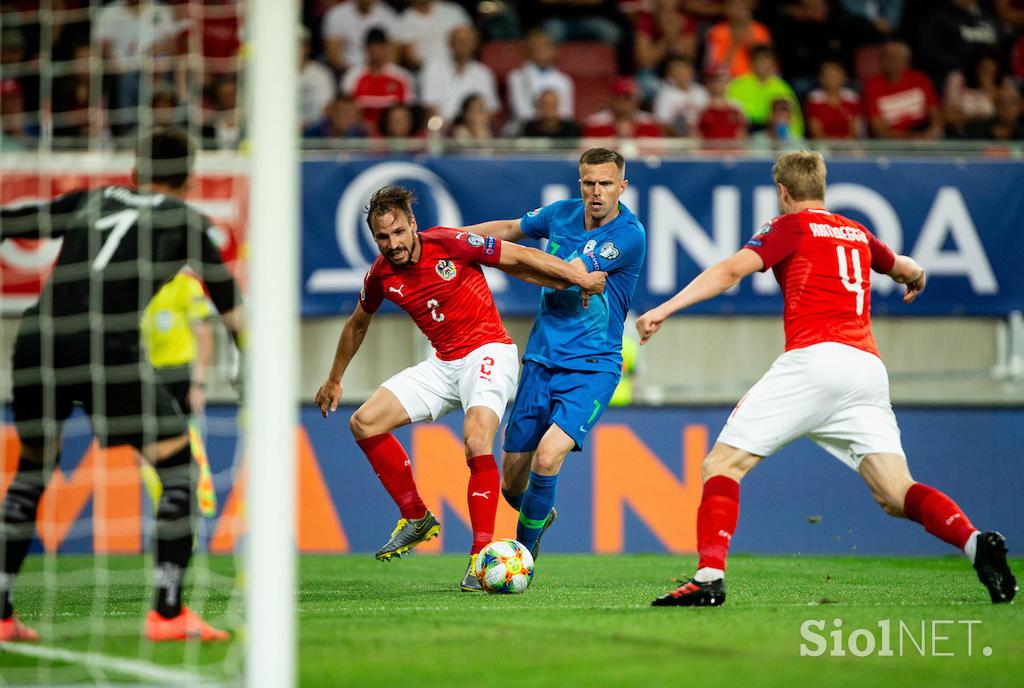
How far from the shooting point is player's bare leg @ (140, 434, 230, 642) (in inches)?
216

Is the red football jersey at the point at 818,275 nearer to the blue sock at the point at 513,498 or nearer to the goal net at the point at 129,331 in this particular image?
the blue sock at the point at 513,498

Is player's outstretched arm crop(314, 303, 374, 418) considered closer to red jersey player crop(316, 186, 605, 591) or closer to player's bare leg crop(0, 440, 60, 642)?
red jersey player crop(316, 186, 605, 591)

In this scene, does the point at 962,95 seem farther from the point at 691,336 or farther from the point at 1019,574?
the point at 1019,574

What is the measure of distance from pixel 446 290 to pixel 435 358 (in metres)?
0.48

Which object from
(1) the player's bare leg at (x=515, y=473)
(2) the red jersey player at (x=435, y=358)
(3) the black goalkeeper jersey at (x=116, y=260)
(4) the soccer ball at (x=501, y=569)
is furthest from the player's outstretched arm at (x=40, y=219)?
(1) the player's bare leg at (x=515, y=473)

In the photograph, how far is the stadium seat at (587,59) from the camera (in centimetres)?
1435

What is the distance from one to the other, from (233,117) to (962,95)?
24.3 feet

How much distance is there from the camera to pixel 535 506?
24.6 ft

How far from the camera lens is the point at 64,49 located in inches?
463

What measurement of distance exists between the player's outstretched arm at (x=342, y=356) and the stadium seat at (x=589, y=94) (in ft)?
22.5

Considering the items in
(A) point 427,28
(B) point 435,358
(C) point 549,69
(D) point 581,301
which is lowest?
(B) point 435,358

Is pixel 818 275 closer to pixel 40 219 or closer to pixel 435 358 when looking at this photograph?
pixel 435 358

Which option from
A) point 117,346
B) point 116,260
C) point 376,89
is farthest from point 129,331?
point 376,89

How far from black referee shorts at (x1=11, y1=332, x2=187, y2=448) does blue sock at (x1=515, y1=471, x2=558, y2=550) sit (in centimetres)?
231
